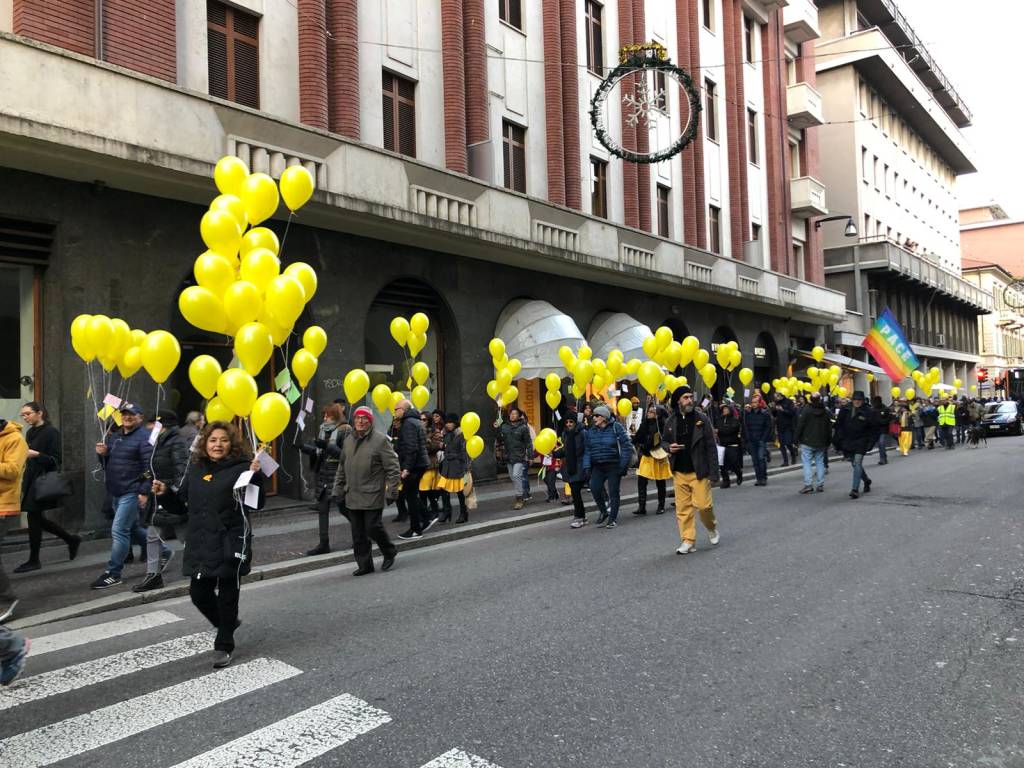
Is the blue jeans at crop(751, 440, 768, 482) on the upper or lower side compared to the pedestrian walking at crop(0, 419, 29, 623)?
lower

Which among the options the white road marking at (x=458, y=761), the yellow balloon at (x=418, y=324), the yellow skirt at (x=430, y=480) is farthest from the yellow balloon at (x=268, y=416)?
the yellow balloon at (x=418, y=324)

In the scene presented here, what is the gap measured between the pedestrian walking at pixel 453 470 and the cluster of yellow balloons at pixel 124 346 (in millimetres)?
4262

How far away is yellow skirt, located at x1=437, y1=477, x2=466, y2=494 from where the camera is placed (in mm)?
10867

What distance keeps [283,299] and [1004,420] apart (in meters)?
36.0

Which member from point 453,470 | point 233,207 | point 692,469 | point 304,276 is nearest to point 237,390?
point 304,276

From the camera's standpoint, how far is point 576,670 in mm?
4586

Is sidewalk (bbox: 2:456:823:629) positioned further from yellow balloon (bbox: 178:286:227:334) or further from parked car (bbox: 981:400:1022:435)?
parked car (bbox: 981:400:1022:435)

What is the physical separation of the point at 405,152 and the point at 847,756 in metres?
14.3

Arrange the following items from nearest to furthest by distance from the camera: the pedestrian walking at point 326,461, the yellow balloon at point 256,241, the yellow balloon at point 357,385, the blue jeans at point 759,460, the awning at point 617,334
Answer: the yellow balloon at point 256,241
the pedestrian walking at point 326,461
the yellow balloon at point 357,385
the blue jeans at point 759,460
the awning at point 617,334

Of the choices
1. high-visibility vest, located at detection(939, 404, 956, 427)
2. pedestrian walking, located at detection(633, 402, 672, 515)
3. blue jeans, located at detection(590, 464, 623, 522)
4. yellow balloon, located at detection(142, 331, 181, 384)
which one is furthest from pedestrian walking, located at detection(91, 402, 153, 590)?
high-visibility vest, located at detection(939, 404, 956, 427)

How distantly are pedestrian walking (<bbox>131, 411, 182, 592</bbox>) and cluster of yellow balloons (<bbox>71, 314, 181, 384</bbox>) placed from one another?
540 mm

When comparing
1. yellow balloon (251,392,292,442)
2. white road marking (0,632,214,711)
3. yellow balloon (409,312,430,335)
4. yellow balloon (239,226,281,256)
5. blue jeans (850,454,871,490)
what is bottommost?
white road marking (0,632,214,711)

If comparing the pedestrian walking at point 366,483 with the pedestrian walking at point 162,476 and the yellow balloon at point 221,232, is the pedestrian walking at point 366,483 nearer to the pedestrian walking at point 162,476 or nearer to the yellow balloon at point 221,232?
the pedestrian walking at point 162,476

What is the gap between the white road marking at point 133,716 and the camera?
3719 millimetres
